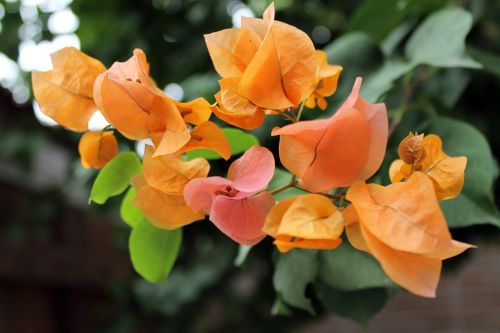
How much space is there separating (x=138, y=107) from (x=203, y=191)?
41 mm

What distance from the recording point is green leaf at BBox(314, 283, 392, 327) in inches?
15.7

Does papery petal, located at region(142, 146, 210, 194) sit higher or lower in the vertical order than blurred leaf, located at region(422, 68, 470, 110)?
higher

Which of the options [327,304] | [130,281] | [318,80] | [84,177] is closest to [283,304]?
[327,304]

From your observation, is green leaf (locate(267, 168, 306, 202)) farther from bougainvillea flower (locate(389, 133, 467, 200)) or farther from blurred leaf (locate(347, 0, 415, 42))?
blurred leaf (locate(347, 0, 415, 42))

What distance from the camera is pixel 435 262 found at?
0.18 meters

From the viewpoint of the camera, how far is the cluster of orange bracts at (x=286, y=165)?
0.58 ft

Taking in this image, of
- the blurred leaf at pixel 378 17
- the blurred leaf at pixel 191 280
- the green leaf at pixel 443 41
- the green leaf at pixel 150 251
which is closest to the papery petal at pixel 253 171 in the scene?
the green leaf at pixel 150 251

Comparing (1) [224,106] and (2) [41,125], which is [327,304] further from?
(2) [41,125]

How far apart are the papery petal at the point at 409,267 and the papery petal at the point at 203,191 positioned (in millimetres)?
55

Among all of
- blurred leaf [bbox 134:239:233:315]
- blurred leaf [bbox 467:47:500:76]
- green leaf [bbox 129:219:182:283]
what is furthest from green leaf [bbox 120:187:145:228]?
blurred leaf [bbox 134:239:233:315]

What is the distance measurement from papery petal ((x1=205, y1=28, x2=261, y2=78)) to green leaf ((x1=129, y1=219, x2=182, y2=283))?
0.36 feet

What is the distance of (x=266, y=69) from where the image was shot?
0.70 feet

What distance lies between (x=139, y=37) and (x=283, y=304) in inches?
28.5

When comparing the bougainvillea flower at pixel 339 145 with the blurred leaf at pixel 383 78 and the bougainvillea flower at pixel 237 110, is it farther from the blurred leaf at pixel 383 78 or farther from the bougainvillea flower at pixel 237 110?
the blurred leaf at pixel 383 78
